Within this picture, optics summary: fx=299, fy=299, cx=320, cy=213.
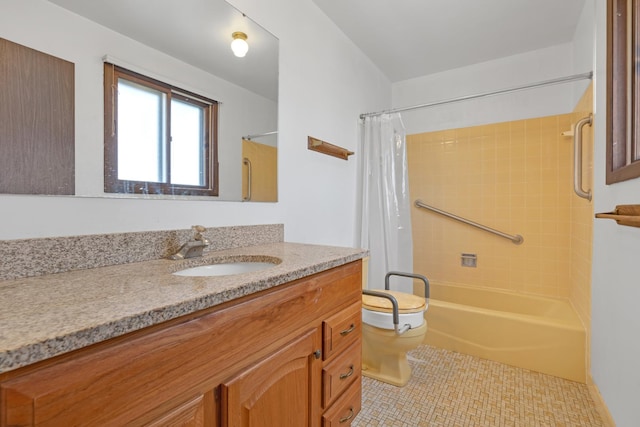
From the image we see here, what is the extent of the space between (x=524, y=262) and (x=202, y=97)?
2.71 m

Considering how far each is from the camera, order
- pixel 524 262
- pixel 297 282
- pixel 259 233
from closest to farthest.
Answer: pixel 297 282 → pixel 259 233 → pixel 524 262

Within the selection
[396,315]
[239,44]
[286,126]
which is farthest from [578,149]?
[239,44]

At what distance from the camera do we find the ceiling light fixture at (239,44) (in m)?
1.38

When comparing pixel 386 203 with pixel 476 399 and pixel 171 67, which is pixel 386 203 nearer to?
pixel 476 399

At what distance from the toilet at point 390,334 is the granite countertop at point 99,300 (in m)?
0.91

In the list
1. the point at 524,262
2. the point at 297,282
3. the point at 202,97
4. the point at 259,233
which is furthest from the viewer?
the point at 524,262

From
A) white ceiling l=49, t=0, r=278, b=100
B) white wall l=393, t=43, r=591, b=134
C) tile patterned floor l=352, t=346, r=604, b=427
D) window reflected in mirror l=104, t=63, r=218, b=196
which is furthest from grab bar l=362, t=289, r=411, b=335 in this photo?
white wall l=393, t=43, r=591, b=134

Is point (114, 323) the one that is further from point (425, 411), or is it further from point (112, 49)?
point (425, 411)

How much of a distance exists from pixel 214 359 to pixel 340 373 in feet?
2.01

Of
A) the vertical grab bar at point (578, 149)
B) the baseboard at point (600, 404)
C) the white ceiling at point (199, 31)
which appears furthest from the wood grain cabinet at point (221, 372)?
the vertical grab bar at point (578, 149)

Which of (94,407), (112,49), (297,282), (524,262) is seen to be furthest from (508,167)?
A: (94,407)

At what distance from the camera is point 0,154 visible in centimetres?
73

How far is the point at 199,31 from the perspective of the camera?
4.00 ft

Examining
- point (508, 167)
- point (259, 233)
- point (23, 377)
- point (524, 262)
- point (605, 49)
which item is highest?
point (605, 49)
